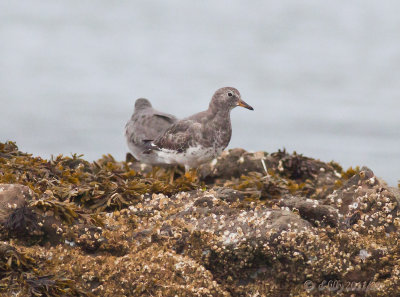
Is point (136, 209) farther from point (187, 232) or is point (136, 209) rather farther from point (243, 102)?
point (243, 102)

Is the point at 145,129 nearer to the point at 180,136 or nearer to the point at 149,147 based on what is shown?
the point at 149,147

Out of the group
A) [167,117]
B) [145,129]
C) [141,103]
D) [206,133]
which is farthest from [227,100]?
[141,103]

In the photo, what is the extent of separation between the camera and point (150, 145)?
406 inches

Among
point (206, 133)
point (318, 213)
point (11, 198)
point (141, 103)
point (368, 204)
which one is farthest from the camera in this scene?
point (141, 103)

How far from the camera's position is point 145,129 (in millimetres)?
10953

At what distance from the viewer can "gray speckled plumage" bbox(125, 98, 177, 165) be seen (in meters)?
10.6

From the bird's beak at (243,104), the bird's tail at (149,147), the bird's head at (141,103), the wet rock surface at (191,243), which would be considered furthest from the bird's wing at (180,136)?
the wet rock surface at (191,243)

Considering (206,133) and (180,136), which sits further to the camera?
(180,136)

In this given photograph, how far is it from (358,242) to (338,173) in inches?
→ 232

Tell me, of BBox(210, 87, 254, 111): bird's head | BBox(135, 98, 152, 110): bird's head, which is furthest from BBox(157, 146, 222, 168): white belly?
BBox(135, 98, 152, 110): bird's head

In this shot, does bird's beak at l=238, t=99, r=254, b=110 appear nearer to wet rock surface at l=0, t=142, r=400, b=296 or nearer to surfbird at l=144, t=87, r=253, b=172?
surfbird at l=144, t=87, r=253, b=172

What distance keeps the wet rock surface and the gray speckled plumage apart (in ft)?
14.5

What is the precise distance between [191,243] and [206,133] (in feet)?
13.0

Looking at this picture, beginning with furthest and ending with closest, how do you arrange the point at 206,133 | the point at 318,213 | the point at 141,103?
1. the point at 141,103
2. the point at 206,133
3. the point at 318,213
